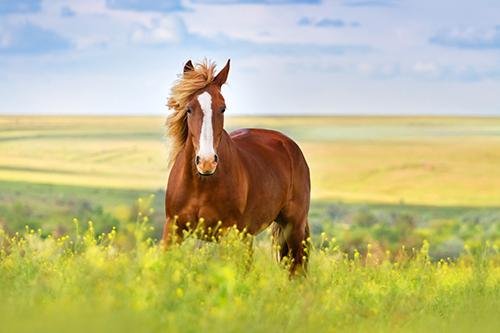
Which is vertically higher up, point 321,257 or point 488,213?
point 321,257

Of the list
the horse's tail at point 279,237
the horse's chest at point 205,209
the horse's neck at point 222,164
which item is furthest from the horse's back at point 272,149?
the horse's chest at point 205,209

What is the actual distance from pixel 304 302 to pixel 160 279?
107 centimetres

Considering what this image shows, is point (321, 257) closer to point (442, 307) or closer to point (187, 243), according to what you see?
point (442, 307)

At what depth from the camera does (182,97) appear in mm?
11625

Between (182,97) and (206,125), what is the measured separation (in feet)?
2.06

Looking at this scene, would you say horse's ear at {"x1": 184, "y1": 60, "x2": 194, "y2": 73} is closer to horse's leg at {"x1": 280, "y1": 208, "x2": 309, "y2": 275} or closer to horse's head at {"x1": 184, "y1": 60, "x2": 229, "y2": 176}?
horse's head at {"x1": 184, "y1": 60, "x2": 229, "y2": 176}

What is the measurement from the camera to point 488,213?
37.8m

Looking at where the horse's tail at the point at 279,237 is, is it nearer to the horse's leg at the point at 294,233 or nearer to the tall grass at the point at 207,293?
the horse's leg at the point at 294,233

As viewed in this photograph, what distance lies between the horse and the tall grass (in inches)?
29.6

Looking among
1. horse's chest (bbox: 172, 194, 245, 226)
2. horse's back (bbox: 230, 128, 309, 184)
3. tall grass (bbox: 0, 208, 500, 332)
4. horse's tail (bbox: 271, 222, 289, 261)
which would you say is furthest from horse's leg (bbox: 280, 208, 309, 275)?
tall grass (bbox: 0, 208, 500, 332)

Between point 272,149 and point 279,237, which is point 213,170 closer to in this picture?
point 272,149

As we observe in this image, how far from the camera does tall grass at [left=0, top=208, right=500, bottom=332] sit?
8.12m

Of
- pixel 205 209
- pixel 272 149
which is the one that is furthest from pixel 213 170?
pixel 272 149

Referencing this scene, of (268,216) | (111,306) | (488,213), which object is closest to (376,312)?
(111,306)
